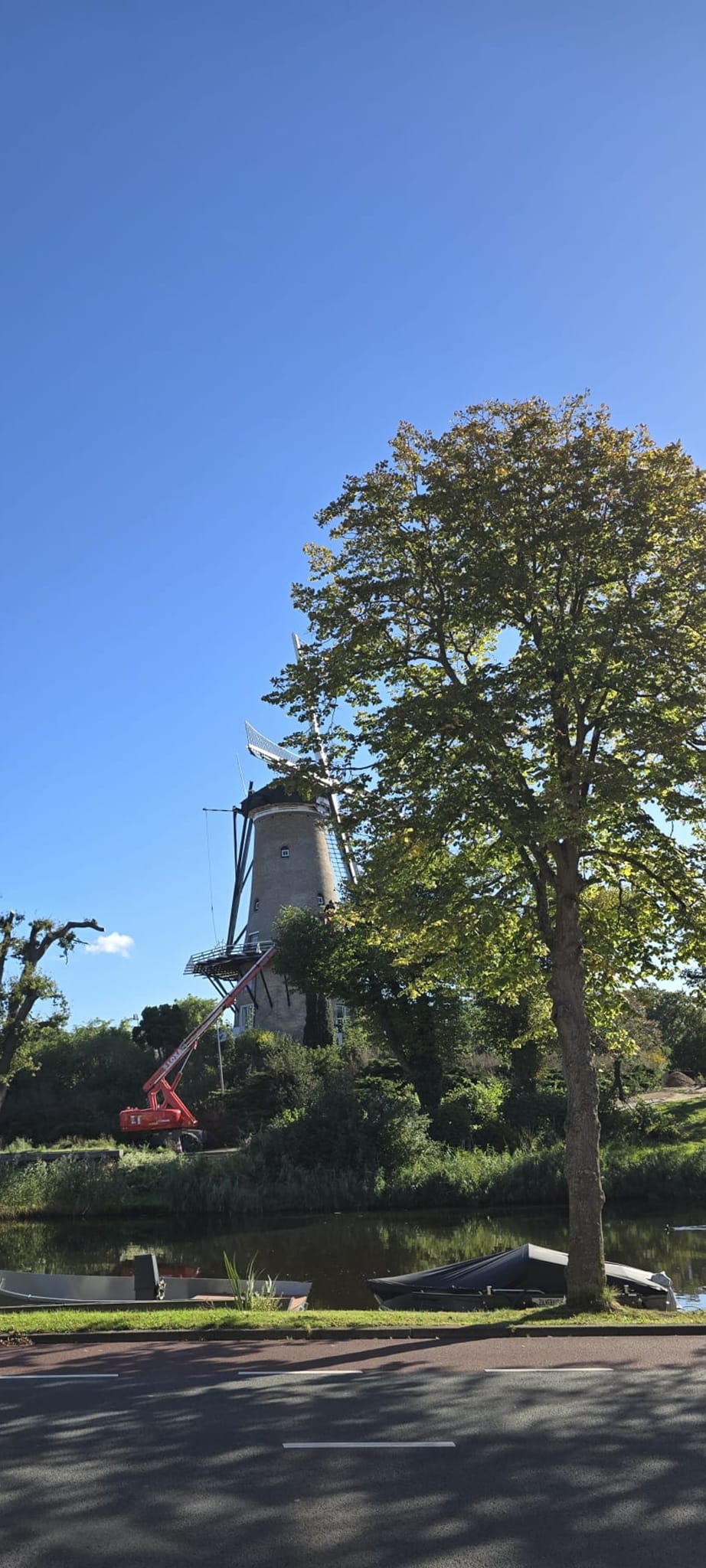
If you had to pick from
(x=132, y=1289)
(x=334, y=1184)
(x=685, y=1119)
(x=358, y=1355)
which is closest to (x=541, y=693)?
(x=358, y=1355)

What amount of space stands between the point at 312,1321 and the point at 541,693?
880 cm

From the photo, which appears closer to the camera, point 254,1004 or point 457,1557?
point 457,1557

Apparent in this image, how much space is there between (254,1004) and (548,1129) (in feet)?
75.6

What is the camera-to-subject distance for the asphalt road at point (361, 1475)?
18.7 feet

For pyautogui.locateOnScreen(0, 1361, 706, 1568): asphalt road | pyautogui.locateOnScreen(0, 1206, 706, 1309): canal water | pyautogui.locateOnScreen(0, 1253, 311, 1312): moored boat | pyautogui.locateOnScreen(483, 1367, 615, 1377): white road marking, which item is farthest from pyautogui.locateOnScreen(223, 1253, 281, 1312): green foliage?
pyautogui.locateOnScreen(0, 1361, 706, 1568): asphalt road

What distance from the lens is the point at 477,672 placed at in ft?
50.2

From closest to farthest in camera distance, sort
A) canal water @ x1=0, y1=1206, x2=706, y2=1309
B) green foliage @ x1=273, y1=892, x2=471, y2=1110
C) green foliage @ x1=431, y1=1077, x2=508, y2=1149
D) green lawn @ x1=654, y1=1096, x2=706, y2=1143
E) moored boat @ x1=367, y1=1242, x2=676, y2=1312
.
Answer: moored boat @ x1=367, y1=1242, x2=676, y2=1312 → canal water @ x1=0, y1=1206, x2=706, y2=1309 → green foliage @ x1=431, y1=1077, x2=508, y2=1149 → green lawn @ x1=654, y1=1096, x2=706, y2=1143 → green foliage @ x1=273, y1=892, x2=471, y2=1110

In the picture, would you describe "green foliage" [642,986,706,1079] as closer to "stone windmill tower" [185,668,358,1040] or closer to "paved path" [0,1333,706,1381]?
"stone windmill tower" [185,668,358,1040]

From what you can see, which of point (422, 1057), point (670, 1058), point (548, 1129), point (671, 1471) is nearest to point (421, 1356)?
point (671, 1471)

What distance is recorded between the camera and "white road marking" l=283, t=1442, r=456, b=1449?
24.3 feet

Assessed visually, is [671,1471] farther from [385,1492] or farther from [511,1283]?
[511,1283]

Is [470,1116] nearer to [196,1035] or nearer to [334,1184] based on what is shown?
[334,1184]

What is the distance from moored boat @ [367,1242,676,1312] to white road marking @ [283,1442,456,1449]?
31.6 ft

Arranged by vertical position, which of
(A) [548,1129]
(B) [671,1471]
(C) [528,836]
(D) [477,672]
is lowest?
(B) [671,1471]
